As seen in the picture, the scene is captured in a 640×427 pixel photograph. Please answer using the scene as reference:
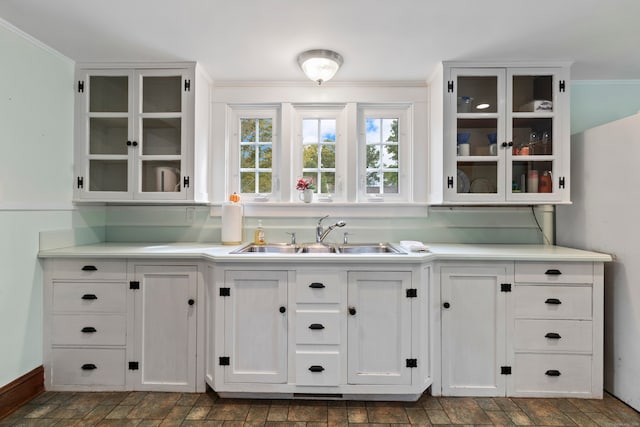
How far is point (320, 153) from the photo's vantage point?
281 cm

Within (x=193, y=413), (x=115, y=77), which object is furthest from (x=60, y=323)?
(x=115, y=77)

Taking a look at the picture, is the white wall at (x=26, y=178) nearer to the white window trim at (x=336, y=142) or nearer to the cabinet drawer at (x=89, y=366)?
the cabinet drawer at (x=89, y=366)

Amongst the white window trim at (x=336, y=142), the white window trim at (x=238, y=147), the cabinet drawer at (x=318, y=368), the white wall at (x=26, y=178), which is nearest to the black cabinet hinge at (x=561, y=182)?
the white window trim at (x=336, y=142)

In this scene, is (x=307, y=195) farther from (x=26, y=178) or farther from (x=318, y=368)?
(x=26, y=178)

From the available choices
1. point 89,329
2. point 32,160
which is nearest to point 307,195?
point 89,329

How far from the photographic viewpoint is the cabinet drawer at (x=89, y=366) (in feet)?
7.06

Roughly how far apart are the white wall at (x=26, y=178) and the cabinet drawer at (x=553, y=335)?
2.99m

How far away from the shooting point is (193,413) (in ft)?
6.41

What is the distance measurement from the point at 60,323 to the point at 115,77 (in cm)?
170

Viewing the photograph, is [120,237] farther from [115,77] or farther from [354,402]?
[354,402]

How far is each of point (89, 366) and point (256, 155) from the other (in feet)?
6.05

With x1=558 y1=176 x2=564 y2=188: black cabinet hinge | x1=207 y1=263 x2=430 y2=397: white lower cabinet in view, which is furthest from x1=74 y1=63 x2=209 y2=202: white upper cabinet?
x1=558 y1=176 x2=564 y2=188: black cabinet hinge

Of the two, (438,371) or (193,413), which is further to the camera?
(438,371)

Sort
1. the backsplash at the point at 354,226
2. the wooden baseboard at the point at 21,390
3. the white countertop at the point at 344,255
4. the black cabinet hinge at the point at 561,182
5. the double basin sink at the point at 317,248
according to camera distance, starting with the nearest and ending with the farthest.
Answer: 1. the wooden baseboard at the point at 21,390
2. the white countertop at the point at 344,255
3. the black cabinet hinge at the point at 561,182
4. the double basin sink at the point at 317,248
5. the backsplash at the point at 354,226
